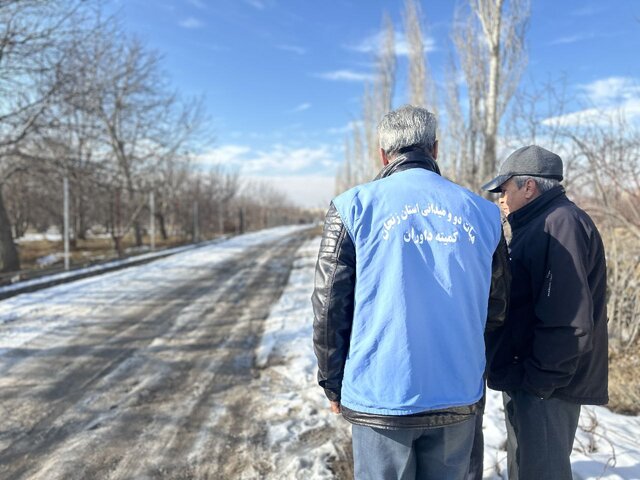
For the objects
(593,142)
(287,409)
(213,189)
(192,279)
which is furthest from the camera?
(213,189)

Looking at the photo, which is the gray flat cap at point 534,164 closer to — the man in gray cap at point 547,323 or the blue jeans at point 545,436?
the man in gray cap at point 547,323

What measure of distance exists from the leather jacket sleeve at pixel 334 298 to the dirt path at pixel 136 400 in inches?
67.6

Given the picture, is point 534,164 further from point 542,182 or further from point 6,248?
point 6,248

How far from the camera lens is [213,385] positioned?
429cm

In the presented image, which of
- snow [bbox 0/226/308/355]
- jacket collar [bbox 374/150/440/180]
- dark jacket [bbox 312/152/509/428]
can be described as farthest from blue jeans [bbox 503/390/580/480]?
snow [bbox 0/226/308/355]

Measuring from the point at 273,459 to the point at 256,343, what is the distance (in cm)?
279

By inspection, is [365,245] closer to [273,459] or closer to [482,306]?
[482,306]

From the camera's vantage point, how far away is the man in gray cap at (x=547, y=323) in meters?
1.69

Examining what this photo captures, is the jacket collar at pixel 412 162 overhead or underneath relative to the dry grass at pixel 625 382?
overhead

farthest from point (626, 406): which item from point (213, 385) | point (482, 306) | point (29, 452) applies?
point (29, 452)

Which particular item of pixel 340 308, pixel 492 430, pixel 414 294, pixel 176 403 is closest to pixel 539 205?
pixel 414 294

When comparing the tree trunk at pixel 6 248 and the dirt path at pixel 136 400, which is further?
the tree trunk at pixel 6 248

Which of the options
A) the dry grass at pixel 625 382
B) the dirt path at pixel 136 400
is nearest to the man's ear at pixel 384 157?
the dirt path at pixel 136 400

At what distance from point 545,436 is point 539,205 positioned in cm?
100
